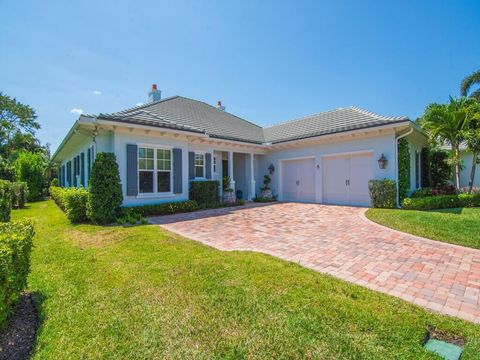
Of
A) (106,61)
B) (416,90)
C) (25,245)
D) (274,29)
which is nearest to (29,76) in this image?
(106,61)

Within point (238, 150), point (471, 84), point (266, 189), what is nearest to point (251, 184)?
point (266, 189)

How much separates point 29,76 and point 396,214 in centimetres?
1833

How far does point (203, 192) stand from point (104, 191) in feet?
15.2

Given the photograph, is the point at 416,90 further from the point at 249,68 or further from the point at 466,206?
the point at 249,68

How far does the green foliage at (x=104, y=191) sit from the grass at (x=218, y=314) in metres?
3.99

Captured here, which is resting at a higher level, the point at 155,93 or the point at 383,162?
the point at 155,93

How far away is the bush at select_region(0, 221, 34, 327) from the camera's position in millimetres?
2588

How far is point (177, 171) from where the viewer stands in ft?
37.0

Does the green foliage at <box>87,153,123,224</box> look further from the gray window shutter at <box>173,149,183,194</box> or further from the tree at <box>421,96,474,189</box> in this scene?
the tree at <box>421,96,474,189</box>

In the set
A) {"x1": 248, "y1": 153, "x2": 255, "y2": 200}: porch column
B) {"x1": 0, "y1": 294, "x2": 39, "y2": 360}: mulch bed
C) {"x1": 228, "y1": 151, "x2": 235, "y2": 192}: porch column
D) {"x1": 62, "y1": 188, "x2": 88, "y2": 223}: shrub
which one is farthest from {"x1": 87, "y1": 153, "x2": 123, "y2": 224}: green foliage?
{"x1": 248, "y1": 153, "x2": 255, "y2": 200}: porch column

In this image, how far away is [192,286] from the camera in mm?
3607

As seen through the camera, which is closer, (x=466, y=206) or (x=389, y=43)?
(x=466, y=206)

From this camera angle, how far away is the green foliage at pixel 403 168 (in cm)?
1127

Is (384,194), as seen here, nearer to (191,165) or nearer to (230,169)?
(230,169)
